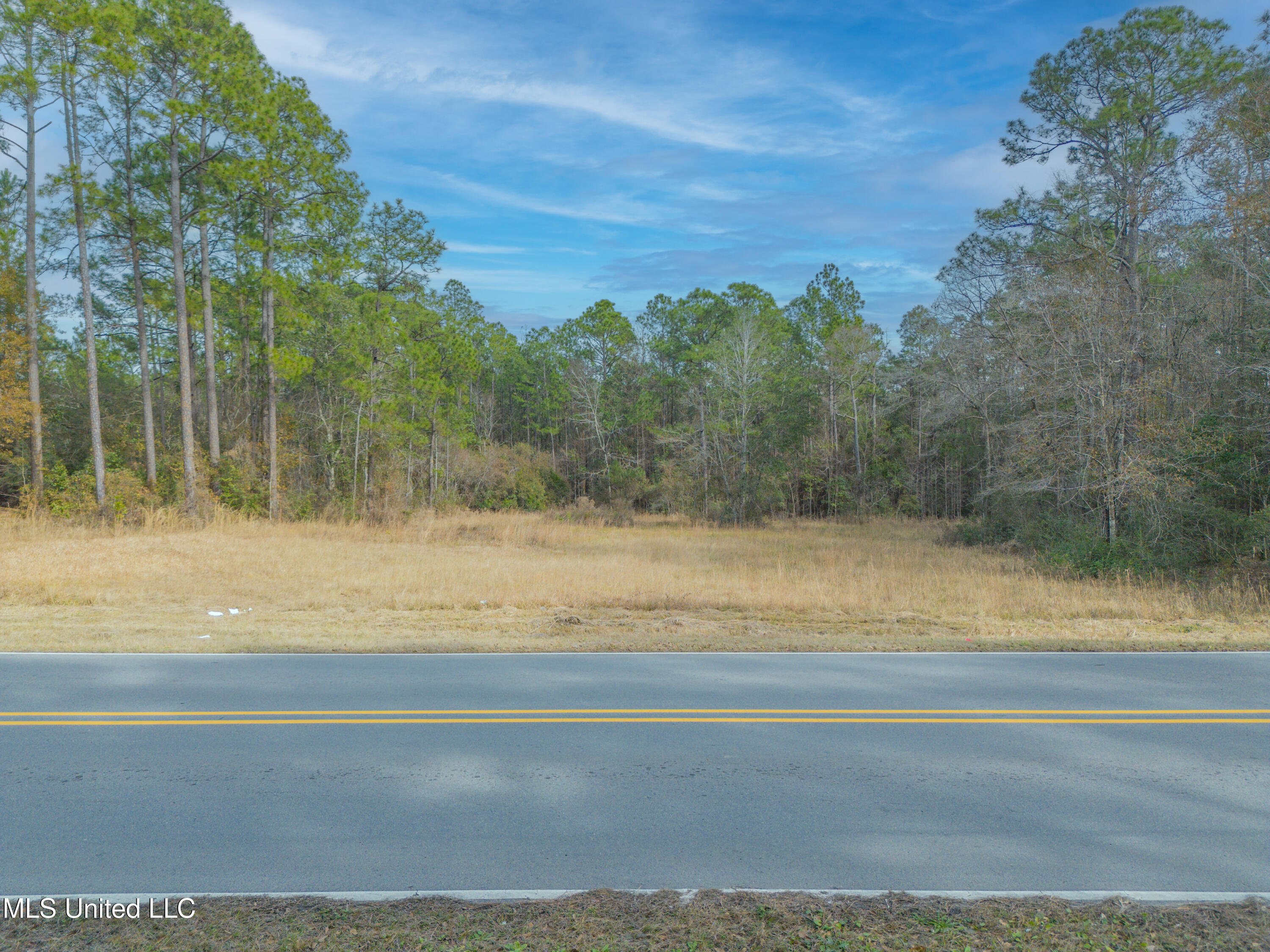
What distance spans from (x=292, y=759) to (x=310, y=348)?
105ft

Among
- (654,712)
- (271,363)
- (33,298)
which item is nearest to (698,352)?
(271,363)

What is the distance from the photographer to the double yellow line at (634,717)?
665 cm

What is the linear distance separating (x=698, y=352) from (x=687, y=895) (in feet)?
131

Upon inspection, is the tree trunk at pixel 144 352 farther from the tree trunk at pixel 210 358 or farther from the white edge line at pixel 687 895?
the white edge line at pixel 687 895

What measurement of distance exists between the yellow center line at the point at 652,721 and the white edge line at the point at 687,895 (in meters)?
2.84

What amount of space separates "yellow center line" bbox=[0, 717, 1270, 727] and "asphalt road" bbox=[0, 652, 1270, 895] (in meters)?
0.04

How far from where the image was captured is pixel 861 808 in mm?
4809

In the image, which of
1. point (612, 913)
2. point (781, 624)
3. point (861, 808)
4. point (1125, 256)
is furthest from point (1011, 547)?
point (612, 913)

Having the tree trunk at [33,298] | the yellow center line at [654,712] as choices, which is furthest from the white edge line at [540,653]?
the tree trunk at [33,298]

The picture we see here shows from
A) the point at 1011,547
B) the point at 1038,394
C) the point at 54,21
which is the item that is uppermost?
the point at 54,21

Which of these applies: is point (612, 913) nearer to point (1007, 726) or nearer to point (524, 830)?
point (524, 830)

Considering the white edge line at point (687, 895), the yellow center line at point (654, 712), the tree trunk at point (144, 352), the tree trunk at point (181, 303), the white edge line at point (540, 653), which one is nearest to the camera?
the white edge line at point (687, 895)

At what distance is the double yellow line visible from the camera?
21.8ft

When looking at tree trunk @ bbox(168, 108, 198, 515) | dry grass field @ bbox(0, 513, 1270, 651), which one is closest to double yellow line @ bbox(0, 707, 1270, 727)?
dry grass field @ bbox(0, 513, 1270, 651)
